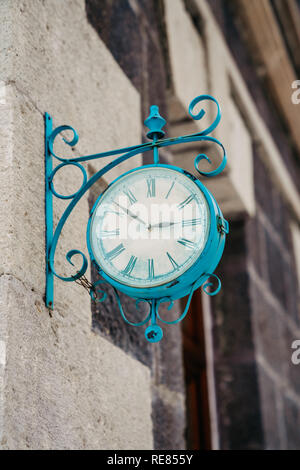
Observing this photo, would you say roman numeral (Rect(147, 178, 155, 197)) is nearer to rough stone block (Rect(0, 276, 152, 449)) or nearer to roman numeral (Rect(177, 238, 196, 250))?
roman numeral (Rect(177, 238, 196, 250))

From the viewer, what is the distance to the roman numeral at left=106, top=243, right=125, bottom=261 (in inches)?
77.7

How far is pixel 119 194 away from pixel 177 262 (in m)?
0.24

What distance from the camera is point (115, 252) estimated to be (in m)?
1.98

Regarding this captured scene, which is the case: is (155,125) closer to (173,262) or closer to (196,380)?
(173,262)

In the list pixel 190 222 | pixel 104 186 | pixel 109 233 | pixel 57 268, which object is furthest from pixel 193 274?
pixel 104 186

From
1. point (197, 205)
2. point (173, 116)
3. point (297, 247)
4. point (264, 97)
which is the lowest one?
point (197, 205)

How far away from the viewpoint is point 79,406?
7.09ft

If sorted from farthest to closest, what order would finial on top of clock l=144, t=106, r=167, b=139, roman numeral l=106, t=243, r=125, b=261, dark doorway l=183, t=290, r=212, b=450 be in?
dark doorway l=183, t=290, r=212, b=450 → finial on top of clock l=144, t=106, r=167, b=139 → roman numeral l=106, t=243, r=125, b=261

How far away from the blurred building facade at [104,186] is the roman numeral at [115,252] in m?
0.20

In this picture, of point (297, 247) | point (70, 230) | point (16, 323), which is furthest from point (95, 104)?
point (297, 247)

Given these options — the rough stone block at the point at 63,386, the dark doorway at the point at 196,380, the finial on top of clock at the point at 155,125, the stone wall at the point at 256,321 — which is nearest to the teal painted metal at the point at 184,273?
the finial on top of clock at the point at 155,125

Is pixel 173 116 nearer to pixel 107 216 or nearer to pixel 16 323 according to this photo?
pixel 107 216

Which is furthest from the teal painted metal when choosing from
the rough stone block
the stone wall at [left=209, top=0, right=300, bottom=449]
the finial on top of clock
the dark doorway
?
the stone wall at [left=209, top=0, right=300, bottom=449]

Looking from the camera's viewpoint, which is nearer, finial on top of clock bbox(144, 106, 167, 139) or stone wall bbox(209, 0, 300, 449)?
finial on top of clock bbox(144, 106, 167, 139)
